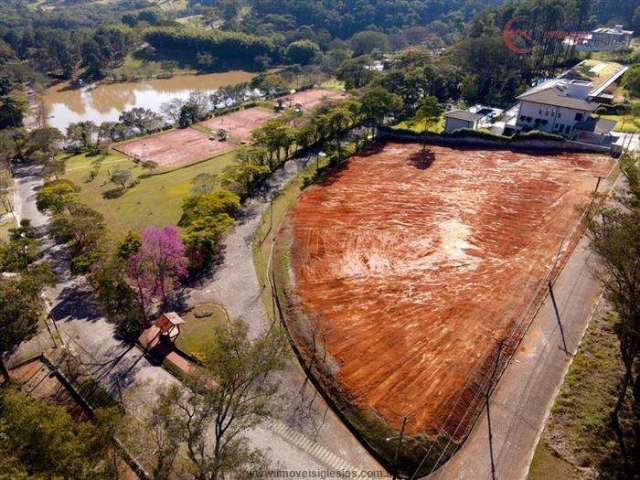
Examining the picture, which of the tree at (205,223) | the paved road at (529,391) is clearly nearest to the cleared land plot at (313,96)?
the tree at (205,223)

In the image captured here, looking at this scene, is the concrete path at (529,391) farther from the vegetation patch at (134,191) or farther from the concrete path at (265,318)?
the vegetation patch at (134,191)

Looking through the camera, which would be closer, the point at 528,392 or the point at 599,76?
the point at 528,392

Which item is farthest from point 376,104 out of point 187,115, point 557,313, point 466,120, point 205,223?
point 557,313

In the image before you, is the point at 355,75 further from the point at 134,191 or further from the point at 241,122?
the point at 134,191

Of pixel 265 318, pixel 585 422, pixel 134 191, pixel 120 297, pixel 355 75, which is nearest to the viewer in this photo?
pixel 585 422

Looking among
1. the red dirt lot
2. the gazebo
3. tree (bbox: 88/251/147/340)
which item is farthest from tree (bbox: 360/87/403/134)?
the gazebo

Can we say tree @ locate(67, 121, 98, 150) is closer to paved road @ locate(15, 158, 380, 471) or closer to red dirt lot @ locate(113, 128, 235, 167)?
red dirt lot @ locate(113, 128, 235, 167)
